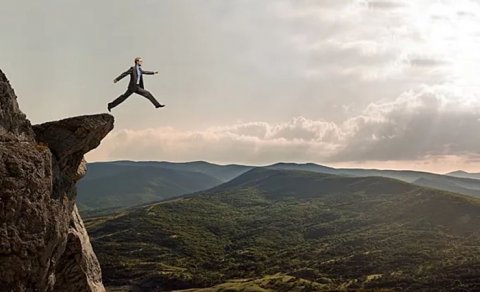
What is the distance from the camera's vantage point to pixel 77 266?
30422 mm

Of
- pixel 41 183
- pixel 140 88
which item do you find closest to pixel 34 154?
pixel 41 183

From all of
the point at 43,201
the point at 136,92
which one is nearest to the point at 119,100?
the point at 136,92

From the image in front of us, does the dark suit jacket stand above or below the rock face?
above

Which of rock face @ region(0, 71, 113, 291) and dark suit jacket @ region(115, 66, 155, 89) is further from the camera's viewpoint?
dark suit jacket @ region(115, 66, 155, 89)

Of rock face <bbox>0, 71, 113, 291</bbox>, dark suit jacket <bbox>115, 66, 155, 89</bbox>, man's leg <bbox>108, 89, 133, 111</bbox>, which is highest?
dark suit jacket <bbox>115, 66, 155, 89</bbox>

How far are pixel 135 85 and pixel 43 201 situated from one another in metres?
9.93

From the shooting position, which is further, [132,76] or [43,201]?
[132,76]

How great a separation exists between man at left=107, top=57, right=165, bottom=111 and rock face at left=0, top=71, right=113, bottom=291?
1348mm

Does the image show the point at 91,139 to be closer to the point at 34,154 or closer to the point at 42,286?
the point at 34,154

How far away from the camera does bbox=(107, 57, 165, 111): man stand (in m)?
30.5

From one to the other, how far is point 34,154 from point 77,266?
9.51 metres

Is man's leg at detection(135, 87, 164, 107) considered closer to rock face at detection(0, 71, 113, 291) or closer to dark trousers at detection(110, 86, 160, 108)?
dark trousers at detection(110, 86, 160, 108)

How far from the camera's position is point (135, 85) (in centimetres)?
3091

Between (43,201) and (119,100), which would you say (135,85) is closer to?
(119,100)
